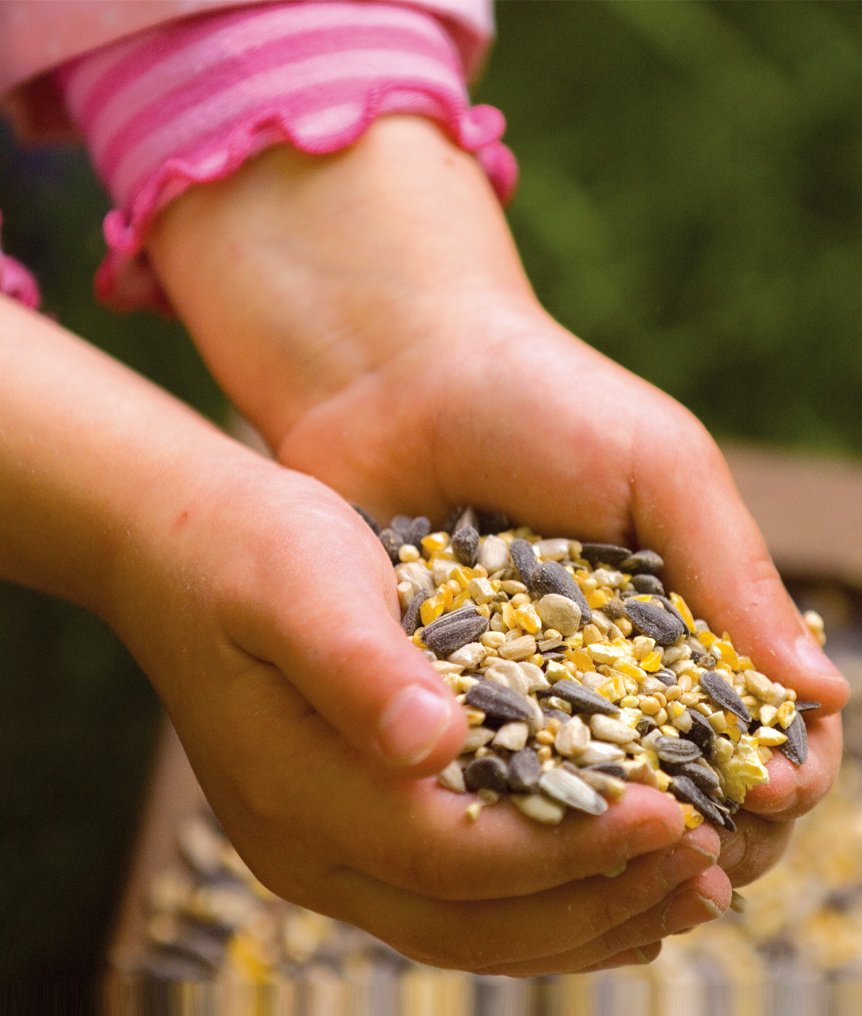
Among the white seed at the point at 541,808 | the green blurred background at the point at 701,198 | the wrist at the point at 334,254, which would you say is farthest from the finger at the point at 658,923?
the green blurred background at the point at 701,198

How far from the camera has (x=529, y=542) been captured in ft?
2.50

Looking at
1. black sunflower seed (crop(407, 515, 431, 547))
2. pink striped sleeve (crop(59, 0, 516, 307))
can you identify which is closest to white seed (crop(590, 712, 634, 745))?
black sunflower seed (crop(407, 515, 431, 547))

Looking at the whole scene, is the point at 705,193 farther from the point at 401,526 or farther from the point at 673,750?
the point at 673,750

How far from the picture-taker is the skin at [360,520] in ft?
1.82

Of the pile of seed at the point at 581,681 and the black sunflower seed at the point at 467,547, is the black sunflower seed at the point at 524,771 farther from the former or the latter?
the black sunflower seed at the point at 467,547

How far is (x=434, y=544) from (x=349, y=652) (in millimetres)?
245

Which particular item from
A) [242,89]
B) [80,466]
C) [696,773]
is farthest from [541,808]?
[242,89]

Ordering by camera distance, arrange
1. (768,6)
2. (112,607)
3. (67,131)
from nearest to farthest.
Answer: (112,607)
(67,131)
(768,6)

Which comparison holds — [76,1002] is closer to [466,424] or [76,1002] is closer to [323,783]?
[323,783]

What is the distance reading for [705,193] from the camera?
194cm

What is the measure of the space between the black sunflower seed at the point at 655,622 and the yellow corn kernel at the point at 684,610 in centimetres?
1

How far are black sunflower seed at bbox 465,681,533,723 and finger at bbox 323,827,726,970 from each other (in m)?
0.10

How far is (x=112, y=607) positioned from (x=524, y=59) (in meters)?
1.60

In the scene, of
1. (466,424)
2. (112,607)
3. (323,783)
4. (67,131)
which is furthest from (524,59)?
(323,783)
